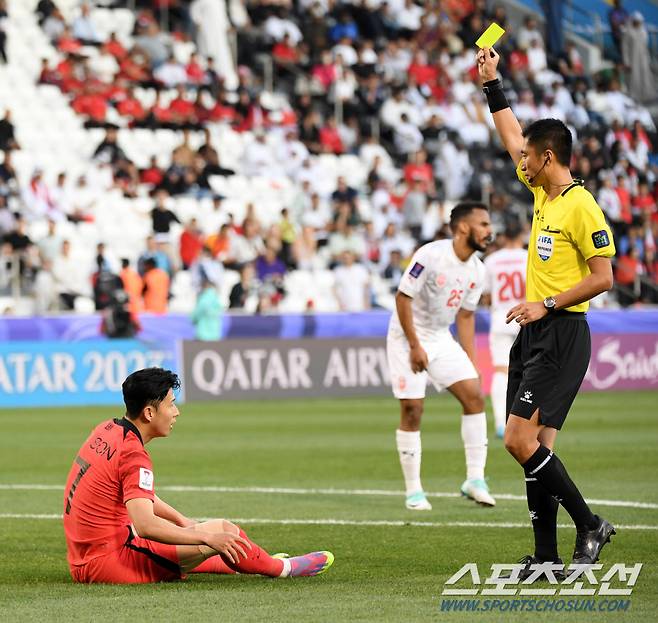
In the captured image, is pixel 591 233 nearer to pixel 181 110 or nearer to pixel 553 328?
pixel 553 328

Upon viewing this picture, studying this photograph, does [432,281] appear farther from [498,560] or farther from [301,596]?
[301,596]

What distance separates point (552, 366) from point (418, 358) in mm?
3898

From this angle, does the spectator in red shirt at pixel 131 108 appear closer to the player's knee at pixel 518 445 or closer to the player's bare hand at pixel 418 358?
the player's bare hand at pixel 418 358

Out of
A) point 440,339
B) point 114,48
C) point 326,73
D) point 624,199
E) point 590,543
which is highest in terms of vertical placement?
point 114,48

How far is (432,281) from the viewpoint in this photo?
→ 12.5 metres

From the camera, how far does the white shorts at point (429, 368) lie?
12.4 m


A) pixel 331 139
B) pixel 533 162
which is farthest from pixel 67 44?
pixel 533 162

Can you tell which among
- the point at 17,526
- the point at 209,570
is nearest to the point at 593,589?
the point at 209,570

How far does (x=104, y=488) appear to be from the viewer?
7953 millimetres

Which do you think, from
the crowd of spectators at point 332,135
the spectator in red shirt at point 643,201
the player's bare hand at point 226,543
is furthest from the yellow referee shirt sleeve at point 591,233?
the spectator in red shirt at point 643,201

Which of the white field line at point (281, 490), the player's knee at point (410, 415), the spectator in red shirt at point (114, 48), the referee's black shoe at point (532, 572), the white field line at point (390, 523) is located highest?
the spectator in red shirt at point (114, 48)

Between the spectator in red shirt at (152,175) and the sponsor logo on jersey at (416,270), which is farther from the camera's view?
the spectator in red shirt at (152,175)

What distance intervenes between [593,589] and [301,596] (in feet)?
4.75

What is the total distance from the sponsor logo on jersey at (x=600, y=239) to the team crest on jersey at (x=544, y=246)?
245mm
